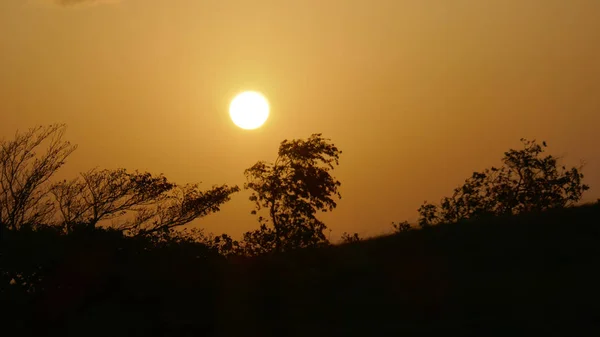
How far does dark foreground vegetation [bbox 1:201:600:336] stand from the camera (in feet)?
53.5

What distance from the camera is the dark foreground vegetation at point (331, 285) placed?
53.5 feet

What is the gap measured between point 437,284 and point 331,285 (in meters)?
2.76

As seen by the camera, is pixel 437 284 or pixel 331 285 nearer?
pixel 437 284

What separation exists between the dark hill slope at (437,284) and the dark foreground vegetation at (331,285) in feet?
0.13

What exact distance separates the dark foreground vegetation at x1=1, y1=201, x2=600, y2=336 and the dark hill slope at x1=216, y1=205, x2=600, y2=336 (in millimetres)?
41

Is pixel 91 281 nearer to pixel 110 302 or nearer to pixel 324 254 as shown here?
pixel 110 302

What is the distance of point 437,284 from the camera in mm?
17953

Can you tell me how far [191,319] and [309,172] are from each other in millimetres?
23410

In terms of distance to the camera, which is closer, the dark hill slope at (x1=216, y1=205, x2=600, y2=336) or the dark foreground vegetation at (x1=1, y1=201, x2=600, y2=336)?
the dark hill slope at (x1=216, y1=205, x2=600, y2=336)

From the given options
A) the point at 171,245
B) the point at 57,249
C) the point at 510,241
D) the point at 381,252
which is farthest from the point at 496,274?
the point at 57,249

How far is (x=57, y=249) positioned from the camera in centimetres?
1991

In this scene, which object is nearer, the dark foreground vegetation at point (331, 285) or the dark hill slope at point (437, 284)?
the dark hill slope at point (437, 284)

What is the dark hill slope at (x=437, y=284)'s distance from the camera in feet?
52.0

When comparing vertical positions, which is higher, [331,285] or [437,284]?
[331,285]
